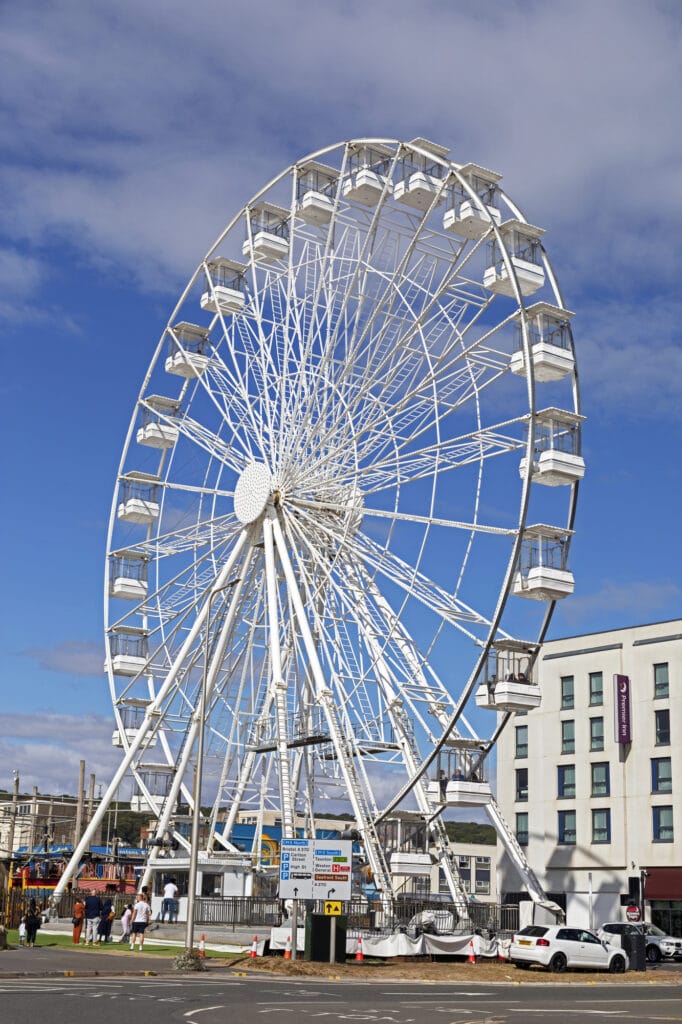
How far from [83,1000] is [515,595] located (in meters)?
19.0

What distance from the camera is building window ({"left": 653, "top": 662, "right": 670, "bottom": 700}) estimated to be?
6075cm

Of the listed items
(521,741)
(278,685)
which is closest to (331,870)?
(278,685)

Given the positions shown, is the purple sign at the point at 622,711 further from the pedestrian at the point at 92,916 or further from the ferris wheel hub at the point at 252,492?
the pedestrian at the point at 92,916

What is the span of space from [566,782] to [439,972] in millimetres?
36133

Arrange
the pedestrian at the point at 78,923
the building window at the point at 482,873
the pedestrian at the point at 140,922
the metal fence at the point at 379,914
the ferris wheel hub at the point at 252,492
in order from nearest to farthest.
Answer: the pedestrian at the point at 140,922 < the metal fence at the point at 379,914 < the pedestrian at the point at 78,923 < the ferris wheel hub at the point at 252,492 < the building window at the point at 482,873

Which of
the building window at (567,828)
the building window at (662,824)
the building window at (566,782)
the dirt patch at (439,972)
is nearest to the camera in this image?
the dirt patch at (439,972)

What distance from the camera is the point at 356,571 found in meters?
40.1

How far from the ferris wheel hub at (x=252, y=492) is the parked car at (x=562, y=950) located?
16.1 m

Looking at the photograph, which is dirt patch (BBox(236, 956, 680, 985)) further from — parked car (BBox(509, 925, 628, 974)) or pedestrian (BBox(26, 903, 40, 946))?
pedestrian (BBox(26, 903, 40, 946))

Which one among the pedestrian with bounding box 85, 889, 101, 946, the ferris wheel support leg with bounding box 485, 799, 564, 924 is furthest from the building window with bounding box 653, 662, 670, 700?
the pedestrian with bounding box 85, 889, 101, 946

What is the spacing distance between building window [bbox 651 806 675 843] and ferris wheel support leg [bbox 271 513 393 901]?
88.0ft

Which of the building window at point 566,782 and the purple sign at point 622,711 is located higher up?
the purple sign at point 622,711

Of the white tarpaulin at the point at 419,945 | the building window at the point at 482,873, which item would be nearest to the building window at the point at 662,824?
the white tarpaulin at the point at 419,945

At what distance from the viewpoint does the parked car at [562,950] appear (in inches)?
1310
